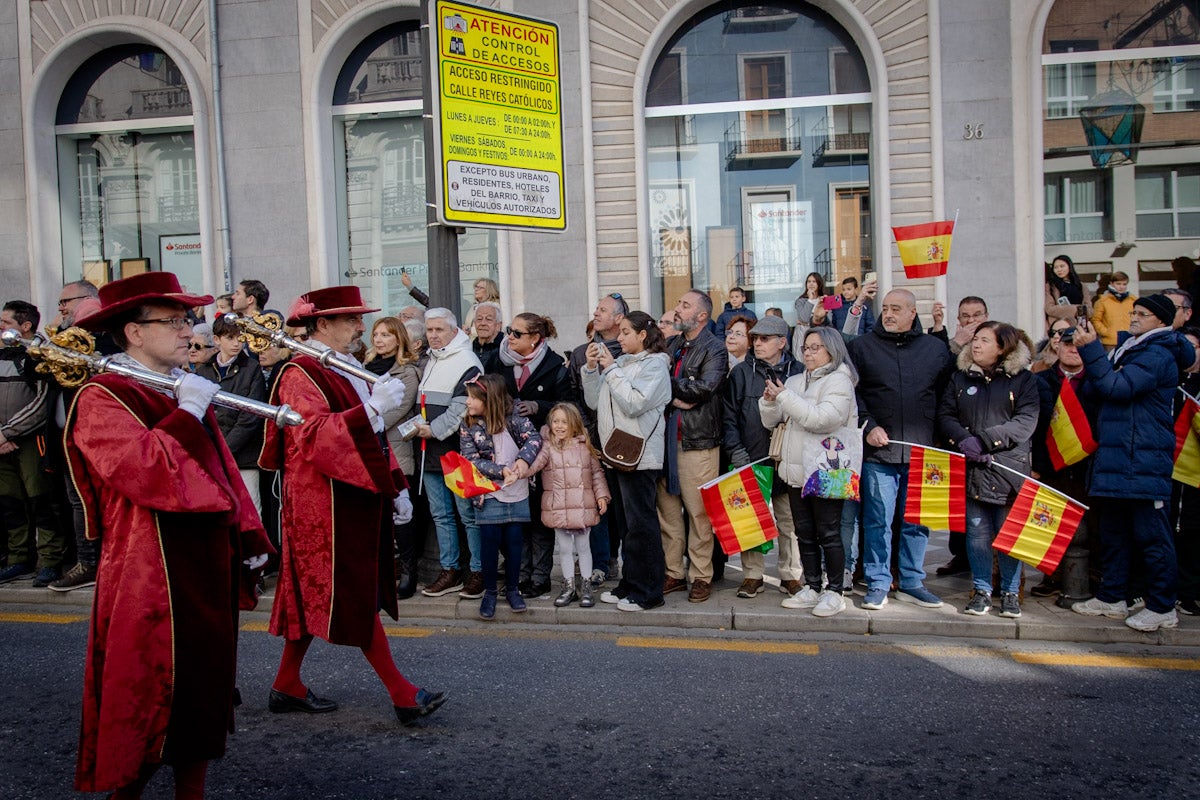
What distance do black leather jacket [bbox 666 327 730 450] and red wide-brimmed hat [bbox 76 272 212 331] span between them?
3956mm

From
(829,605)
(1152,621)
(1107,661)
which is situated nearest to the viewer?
(1107,661)

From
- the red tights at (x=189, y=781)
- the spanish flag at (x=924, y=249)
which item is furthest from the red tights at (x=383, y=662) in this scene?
the spanish flag at (x=924, y=249)

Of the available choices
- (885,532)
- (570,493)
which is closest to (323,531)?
(570,493)

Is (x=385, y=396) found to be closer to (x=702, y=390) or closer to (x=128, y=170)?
(x=702, y=390)

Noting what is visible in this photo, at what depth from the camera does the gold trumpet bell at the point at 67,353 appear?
11.9ft

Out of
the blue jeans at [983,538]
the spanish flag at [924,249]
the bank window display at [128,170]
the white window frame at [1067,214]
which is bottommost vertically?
the blue jeans at [983,538]

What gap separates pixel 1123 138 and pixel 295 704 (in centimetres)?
1183

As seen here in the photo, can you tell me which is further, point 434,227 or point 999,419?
point 434,227

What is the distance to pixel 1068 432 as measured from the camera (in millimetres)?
6789

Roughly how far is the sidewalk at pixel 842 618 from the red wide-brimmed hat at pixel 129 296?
12.4ft

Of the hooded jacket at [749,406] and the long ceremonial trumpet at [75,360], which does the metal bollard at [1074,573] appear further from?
the long ceremonial trumpet at [75,360]

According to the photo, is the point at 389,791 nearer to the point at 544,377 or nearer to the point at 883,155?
the point at 544,377

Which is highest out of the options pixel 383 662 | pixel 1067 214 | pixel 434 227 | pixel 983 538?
pixel 1067 214

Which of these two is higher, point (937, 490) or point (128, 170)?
point (128, 170)
